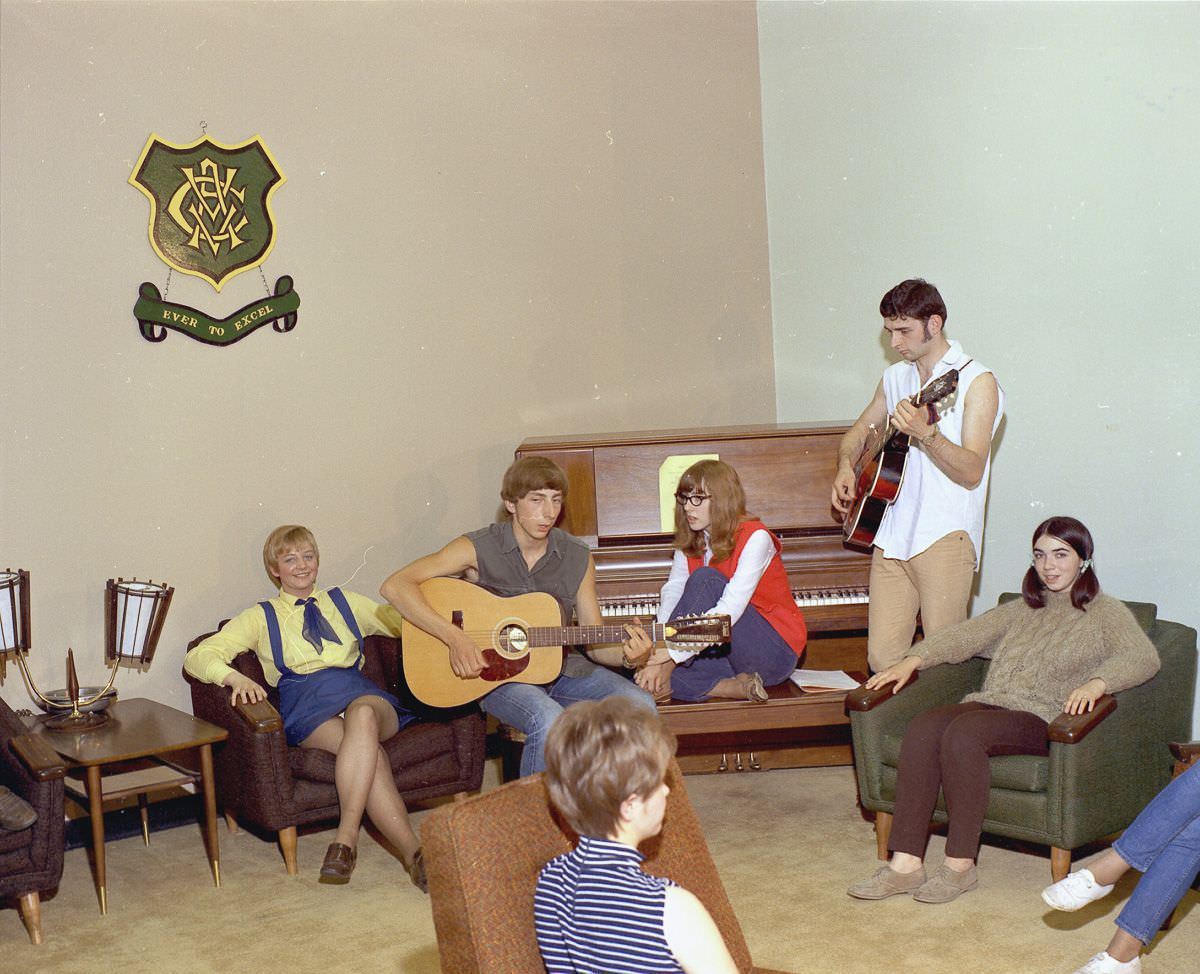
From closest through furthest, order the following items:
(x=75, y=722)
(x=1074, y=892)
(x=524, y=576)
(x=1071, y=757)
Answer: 1. (x=1074, y=892)
2. (x=1071, y=757)
3. (x=524, y=576)
4. (x=75, y=722)

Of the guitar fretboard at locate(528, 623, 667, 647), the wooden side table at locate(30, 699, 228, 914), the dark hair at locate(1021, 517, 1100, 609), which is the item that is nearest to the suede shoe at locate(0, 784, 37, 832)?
the wooden side table at locate(30, 699, 228, 914)

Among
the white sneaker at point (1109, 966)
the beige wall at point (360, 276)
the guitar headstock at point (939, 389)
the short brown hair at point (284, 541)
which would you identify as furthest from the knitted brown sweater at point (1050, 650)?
the short brown hair at point (284, 541)

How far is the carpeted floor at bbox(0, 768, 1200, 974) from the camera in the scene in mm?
3557

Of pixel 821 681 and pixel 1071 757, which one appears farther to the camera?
pixel 821 681

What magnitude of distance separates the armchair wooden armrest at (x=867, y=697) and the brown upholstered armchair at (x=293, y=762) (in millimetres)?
1266

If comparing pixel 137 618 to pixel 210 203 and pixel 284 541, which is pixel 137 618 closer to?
pixel 284 541

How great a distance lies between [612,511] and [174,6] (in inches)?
97.3

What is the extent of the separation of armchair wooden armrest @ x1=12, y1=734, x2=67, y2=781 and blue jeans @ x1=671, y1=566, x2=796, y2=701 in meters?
1.92

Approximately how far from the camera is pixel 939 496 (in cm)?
439

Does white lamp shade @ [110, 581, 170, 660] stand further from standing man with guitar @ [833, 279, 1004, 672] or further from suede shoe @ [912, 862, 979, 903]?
suede shoe @ [912, 862, 979, 903]

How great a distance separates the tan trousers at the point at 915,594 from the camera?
174 inches

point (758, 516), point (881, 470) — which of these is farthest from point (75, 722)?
point (881, 470)

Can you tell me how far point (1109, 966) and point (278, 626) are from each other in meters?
2.83

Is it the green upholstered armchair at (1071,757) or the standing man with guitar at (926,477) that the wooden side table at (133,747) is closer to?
the green upholstered armchair at (1071,757)
